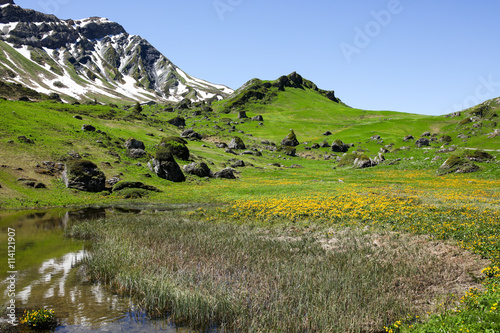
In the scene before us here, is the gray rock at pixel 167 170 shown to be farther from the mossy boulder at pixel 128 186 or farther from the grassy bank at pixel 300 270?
the grassy bank at pixel 300 270

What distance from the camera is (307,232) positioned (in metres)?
20.1

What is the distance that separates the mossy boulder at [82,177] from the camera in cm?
4019

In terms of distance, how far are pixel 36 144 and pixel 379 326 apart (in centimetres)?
5596

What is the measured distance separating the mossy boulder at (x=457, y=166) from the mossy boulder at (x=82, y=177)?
201 feet

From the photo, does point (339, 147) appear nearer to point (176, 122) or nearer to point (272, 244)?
point (176, 122)

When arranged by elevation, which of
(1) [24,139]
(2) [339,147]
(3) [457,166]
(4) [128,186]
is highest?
(2) [339,147]

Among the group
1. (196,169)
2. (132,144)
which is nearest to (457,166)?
(196,169)

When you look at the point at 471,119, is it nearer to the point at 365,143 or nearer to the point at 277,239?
the point at 365,143

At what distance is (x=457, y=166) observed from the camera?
53594 millimetres

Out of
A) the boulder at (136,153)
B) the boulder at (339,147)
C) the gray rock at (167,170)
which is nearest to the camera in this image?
the gray rock at (167,170)

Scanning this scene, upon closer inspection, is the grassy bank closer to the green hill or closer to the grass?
the grass

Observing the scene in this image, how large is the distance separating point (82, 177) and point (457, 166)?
217 feet

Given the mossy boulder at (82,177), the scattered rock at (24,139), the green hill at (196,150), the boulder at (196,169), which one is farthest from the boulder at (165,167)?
the scattered rock at (24,139)

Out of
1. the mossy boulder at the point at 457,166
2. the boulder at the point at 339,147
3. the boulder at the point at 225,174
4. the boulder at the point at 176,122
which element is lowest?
the boulder at the point at 225,174
